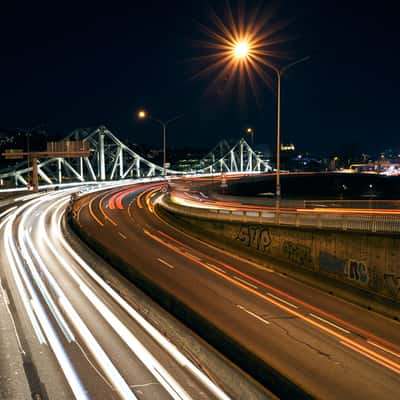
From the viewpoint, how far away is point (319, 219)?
22.1 m

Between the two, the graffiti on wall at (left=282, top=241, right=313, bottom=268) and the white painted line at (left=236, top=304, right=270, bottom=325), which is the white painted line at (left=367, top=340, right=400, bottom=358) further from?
the graffiti on wall at (left=282, top=241, right=313, bottom=268)

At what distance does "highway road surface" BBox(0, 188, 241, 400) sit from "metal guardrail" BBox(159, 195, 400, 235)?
1075 cm

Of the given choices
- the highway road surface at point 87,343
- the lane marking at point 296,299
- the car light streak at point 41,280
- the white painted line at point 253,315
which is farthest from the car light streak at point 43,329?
the lane marking at point 296,299

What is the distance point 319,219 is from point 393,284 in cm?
532

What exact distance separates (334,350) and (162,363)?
206 inches

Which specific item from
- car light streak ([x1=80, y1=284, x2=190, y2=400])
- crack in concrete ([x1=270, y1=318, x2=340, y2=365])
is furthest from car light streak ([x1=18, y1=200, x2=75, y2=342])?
crack in concrete ([x1=270, y1=318, x2=340, y2=365])

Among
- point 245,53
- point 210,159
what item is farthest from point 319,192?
point 245,53

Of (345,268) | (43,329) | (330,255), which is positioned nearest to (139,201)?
(330,255)

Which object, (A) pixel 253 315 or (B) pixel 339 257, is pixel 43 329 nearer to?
(A) pixel 253 315

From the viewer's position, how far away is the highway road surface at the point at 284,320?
1112 cm

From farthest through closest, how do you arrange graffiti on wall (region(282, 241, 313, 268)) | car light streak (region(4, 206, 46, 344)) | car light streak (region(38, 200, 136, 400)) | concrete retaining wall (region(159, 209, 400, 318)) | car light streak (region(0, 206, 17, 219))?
car light streak (region(0, 206, 17, 219)) → graffiti on wall (region(282, 241, 313, 268)) → concrete retaining wall (region(159, 209, 400, 318)) → car light streak (region(4, 206, 46, 344)) → car light streak (region(38, 200, 136, 400))

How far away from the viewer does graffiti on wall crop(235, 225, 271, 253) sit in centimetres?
2583

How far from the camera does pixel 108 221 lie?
128 ft

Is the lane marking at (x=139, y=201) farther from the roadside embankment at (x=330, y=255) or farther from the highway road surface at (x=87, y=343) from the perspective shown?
the highway road surface at (x=87, y=343)
